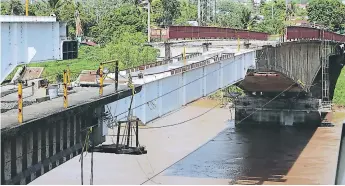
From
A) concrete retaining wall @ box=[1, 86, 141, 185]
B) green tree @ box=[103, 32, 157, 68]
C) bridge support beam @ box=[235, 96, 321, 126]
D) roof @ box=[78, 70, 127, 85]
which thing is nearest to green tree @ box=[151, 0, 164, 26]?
green tree @ box=[103, 32, 157, 68]

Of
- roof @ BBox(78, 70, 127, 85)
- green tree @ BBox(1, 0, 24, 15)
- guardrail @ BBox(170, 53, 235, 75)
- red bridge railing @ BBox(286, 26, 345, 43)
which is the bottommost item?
roof @ BBox(78, 70, 127, 85)

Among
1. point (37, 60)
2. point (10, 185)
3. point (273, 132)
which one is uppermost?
point (37, 60)

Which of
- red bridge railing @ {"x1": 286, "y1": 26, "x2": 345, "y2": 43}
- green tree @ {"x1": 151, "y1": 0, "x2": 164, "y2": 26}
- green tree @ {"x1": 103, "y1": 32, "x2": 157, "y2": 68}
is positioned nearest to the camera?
red bridge railing @ {"x1": 286, "y1": 26, "x2": 345, "y2": 43}

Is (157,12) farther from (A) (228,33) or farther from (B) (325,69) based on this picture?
(A) (228,33)

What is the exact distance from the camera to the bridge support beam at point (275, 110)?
53656mm

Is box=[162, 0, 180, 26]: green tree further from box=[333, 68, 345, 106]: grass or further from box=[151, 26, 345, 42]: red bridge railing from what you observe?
box=[151, 26, 345, 42]: red bridge railing

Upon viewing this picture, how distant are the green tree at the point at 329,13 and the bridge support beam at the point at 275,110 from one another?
150 ft

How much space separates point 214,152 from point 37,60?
84.6 feet

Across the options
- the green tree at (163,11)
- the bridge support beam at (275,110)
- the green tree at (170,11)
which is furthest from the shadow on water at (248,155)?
the green tree at (170,11)

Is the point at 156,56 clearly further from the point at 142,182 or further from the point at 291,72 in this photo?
the point at 142,182

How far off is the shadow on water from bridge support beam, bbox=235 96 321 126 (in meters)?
1.46

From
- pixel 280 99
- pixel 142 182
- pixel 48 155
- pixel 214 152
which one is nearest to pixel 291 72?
pixel 214 152

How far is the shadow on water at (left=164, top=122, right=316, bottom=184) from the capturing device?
34625mm

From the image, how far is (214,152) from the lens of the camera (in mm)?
40469
